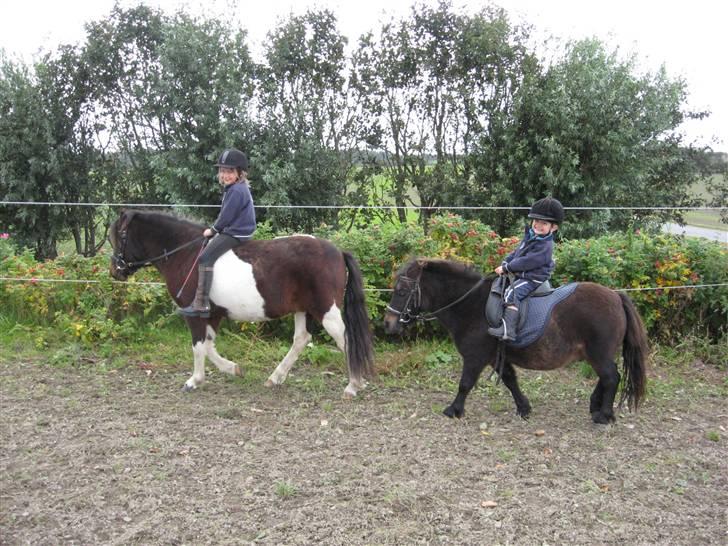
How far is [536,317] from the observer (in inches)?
202

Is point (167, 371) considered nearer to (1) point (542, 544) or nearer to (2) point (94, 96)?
(1) point (542, 544)

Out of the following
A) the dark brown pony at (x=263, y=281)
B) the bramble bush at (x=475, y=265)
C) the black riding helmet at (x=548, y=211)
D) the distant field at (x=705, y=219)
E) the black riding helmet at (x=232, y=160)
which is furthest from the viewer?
the distant field at (x=705, y=219)

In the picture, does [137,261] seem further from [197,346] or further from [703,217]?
[703,217]

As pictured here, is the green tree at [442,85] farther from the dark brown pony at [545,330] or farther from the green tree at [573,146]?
the dark brown pony at [545,330]

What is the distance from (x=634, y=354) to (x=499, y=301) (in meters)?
1.28

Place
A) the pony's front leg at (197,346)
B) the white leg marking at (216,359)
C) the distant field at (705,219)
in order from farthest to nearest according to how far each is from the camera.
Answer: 1. the distant field at (705,219)
2. the white leg marking at (216,359)
3. the pony's front leg at (197,346)

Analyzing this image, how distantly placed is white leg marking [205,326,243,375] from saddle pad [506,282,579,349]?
9.71ft

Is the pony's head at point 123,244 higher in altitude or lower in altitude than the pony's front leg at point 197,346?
higher

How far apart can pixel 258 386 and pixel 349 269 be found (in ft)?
5.14

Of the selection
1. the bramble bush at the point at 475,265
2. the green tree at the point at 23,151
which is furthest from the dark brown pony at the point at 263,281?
the green tree at the point at 23,151

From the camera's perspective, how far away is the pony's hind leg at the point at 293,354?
635 cm

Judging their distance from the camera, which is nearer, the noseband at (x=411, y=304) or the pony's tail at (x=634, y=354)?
the pony's tail at (x=634, y=354)

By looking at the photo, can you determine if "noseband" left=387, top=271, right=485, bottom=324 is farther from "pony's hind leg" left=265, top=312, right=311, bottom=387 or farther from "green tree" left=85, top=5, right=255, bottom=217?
"green tree" left=85, top=5, right=255, bottom=217

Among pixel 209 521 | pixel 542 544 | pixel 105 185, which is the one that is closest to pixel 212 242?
pixel 209 521
